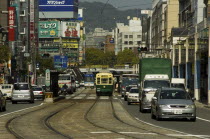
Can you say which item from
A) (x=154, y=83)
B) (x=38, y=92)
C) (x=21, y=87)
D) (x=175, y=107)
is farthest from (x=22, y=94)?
(x=175, y=107)

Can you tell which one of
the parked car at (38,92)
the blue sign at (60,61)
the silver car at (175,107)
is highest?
the blue sign at (60,61)

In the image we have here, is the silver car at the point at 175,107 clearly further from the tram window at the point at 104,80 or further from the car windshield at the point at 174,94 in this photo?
the tram window at the point at 104,80

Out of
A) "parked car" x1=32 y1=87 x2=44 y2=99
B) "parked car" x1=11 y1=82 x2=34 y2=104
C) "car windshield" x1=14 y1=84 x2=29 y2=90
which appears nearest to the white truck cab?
"parked car" x1=11 y1=82 x2=34 y2=104

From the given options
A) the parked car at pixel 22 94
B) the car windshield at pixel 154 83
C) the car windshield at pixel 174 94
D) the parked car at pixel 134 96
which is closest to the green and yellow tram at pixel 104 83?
the parked car at pixel 22 94

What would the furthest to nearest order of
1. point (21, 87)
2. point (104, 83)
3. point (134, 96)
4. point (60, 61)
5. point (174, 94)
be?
point (60, 61), point (104, 83), point (21, 87), point (134, 96), point (174, 94)

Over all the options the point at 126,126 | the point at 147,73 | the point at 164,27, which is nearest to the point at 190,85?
the point at 147,73

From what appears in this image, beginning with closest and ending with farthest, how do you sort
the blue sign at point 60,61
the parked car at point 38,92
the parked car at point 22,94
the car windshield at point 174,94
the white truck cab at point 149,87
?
the car windshield at point 174,94, the white truck cab at point 149,87, the parked car at point 22,94, the parked car at point 38,92, the blue sign at point 60,61

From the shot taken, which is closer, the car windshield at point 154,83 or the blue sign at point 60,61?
the car windshield at point 154,83

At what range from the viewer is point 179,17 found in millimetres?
129375

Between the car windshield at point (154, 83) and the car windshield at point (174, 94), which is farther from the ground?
the car windshield at point (154, 83)

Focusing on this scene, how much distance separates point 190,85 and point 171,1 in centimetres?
6256

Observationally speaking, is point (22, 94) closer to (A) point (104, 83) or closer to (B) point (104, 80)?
(A) point (104, 83)

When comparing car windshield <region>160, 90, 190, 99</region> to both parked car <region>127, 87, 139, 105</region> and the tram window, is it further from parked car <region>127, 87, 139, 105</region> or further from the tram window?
the tram window

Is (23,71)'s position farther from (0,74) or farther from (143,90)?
(143,90)
